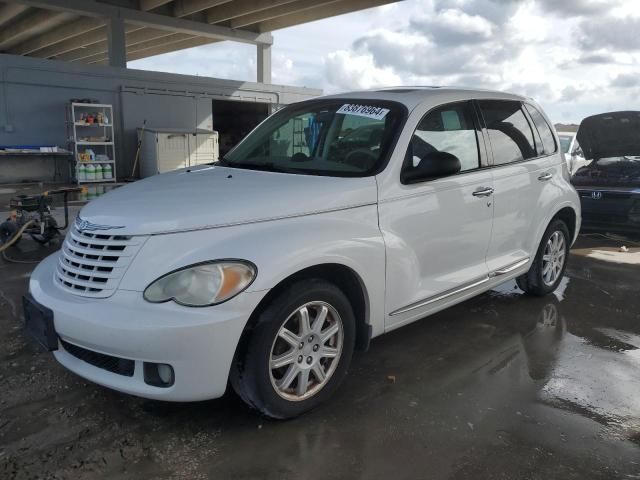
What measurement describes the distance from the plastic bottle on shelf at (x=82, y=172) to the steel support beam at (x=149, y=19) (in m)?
5.74

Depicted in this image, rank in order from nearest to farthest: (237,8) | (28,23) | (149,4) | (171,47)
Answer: (149,4)
(237,8)
(28,23)
(171,47)

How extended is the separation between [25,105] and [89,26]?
27.2 feet

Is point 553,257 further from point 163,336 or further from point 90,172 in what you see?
point 90,172

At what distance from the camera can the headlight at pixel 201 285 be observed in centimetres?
250

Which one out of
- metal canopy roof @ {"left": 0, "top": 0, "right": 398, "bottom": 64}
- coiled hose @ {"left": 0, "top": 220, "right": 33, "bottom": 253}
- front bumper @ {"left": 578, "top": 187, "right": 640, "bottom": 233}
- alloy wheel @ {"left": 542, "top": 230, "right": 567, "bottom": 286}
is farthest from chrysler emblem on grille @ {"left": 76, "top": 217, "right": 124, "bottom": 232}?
metal canopy roof @ {"left": 0, "top": 0, "right": 398, "bottom": 64}

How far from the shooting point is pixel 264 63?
2208 cm

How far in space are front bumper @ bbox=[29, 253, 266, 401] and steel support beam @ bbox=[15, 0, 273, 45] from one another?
1678 cm

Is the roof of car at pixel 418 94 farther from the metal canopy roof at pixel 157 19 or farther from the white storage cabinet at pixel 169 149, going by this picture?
the metal canopy roof at pixel 157 19

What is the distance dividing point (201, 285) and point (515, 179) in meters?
2.84

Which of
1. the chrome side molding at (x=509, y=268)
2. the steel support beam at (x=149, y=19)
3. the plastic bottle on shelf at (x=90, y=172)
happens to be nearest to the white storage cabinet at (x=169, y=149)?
the plastic bottle on shelf at (x=90, y=172)

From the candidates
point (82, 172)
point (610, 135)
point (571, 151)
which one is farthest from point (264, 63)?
point (610, 135)

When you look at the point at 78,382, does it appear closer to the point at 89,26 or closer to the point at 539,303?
the point at 539,303

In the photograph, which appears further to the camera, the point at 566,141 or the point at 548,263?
the point at 566,141

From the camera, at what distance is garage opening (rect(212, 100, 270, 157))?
2109cm
